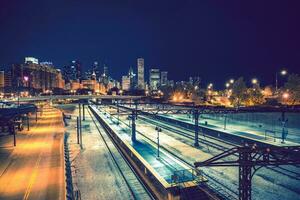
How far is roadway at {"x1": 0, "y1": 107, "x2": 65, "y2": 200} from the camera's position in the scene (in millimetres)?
20438

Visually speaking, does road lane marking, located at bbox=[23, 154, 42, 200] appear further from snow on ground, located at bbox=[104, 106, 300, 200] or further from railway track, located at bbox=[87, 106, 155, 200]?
snow on ground, located at bbox=[104, 106, 300, 200]

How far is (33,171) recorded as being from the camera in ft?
82.9

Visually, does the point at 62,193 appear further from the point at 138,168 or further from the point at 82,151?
the point at 82,151

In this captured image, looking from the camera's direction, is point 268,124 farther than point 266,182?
Yes

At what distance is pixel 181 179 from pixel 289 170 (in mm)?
12473

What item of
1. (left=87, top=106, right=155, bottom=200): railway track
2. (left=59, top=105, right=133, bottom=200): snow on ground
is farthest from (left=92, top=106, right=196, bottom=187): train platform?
(left=59, top=105, right=133, bottom=200): snow on ground

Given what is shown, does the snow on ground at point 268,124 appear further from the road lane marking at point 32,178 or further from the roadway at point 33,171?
the road lane marking at point 32,178

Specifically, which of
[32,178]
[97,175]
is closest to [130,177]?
[97,175]

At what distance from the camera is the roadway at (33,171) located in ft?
67.1

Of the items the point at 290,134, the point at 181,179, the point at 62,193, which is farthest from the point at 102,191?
the point at 290,134

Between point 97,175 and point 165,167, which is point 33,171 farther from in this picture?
point 165,167

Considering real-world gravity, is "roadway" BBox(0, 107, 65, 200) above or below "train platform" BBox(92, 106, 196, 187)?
A: below

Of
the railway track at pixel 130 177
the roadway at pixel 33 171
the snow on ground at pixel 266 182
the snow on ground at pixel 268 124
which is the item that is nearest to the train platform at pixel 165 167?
the railway track at pixel 130 177

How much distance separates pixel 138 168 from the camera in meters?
27.1
